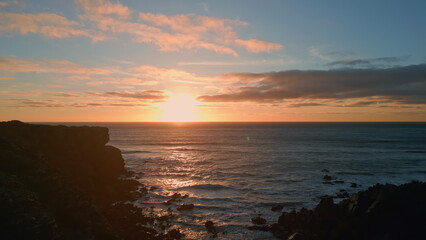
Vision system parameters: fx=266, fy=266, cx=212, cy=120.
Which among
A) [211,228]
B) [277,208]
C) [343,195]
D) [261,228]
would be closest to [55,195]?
[211,228]

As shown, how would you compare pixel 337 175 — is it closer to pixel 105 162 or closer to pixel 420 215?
pixel 420 215

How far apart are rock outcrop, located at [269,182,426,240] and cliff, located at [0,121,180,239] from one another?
41.9 ft

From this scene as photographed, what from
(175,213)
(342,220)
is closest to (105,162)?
(175,213)

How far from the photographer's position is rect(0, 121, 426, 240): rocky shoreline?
711 inches

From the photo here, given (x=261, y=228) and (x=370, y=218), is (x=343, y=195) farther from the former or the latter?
(x=261, y=228)

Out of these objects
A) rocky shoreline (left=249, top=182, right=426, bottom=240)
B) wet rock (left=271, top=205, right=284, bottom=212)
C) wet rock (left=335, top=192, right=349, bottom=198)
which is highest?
rocky shoreline (left=249, top=182, right=426, bottom=240)

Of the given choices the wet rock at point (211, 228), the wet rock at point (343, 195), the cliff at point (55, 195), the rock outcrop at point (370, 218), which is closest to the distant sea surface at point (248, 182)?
the wet rock at point (211, 228)

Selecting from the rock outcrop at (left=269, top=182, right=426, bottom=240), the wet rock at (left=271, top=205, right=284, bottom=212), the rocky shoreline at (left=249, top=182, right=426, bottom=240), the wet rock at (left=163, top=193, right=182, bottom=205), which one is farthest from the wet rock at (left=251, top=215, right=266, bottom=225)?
the wet rock at (left=163, top=193, right=182, bottom=205)

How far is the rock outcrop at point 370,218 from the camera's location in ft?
71.4

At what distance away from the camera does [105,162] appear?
51.2 meters

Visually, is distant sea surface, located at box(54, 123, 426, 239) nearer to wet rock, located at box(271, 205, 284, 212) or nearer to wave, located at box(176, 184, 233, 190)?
wave, located at box(176, 184, 233, 190)

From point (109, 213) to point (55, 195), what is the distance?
9.81 m

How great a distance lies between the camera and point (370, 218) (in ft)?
75.5

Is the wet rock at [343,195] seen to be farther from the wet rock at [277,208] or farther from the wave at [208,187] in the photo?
the wave at [208,187]
